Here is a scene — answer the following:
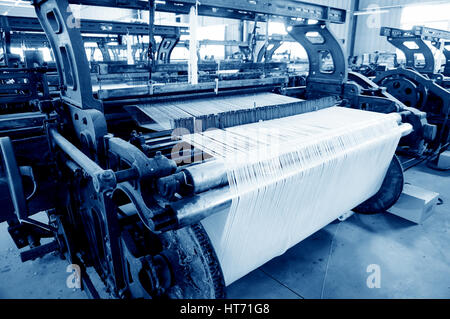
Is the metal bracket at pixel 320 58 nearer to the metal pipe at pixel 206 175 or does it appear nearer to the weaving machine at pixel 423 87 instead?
the metal pipe at pixel 206 175

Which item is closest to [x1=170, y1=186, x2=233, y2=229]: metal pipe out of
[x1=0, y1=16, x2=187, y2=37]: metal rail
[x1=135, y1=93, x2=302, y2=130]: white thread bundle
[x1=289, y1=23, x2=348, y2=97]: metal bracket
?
[x1=135, y1=93, x2=302, y2=130]: white thread bundle

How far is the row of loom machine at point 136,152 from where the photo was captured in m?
0.95

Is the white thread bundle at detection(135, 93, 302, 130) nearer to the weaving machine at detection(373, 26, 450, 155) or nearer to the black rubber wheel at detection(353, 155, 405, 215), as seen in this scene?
the black rubber wheel at detection(353, 155, 405, 215)

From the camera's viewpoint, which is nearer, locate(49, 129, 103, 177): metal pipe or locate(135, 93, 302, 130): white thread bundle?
locate(49, 129, 103, 177): metal pipe

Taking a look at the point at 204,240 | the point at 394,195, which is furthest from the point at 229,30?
the point at 204,240

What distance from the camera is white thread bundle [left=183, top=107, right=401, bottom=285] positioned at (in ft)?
3.58

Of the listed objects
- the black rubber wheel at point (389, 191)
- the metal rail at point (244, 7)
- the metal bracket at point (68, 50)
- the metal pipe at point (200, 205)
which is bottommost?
the black rubber wheel at point (389, 191)

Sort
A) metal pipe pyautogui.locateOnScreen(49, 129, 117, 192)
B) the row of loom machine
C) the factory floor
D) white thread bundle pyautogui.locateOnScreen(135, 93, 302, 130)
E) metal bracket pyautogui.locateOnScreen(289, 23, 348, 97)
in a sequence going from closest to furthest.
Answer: metal pipe pyautogui.locateOnScreen(49, 129, 117, 192) < the row of loom machine < white thread bundle pyautogui.locateOnScreen(135, 93, 302, 130) < the factory floor < metal bracket pyautogui.locateOnScreen(289, 23, 348, 97)

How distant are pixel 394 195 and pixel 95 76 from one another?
232 centimetres

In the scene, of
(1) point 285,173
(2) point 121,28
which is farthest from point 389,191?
(2) point 121,28

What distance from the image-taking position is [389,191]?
2.21 metres

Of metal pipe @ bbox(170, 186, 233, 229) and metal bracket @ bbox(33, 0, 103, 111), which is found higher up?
metal bracket @ bbox(33, 0, 103, 111)

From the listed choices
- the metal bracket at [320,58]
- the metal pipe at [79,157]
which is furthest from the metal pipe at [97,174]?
the metal bracket at [320,58]

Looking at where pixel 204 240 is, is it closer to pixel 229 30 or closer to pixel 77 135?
pixel 77 135
